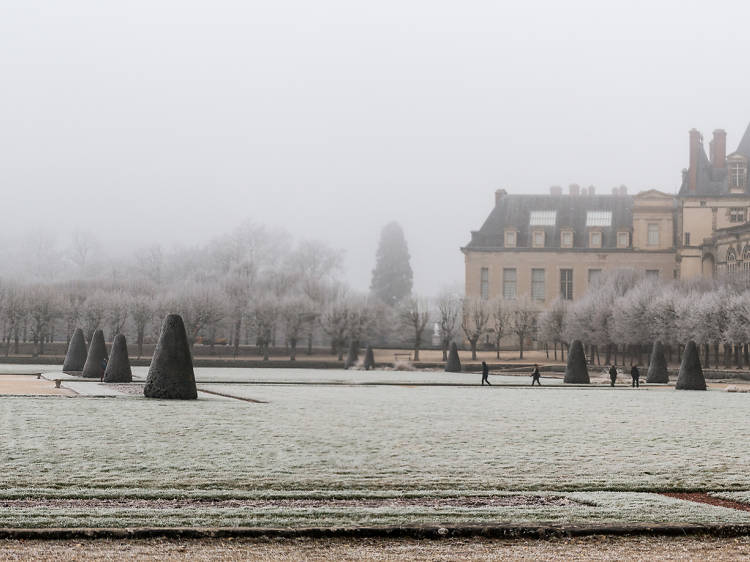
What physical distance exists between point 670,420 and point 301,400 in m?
10.2

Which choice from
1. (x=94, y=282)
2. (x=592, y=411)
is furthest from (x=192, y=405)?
(x=94, y=282)

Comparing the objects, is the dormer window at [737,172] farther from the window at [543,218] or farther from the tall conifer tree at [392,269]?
the tall conifer tree at [392,269]

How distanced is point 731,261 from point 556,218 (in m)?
21.5

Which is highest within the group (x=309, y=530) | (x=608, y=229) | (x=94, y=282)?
(x=608, y=229)

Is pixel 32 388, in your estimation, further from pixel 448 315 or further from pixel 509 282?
pixel 509 282

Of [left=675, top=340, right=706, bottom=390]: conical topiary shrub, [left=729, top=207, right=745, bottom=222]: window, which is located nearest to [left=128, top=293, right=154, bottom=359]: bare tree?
[left=675, top=340, right=706, bottom=390]: conical topiary shrub

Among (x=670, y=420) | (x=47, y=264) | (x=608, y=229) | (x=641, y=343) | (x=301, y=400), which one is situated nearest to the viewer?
(x=670, y=420)

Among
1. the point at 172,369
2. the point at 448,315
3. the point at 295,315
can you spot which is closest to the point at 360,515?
the point at 172,369

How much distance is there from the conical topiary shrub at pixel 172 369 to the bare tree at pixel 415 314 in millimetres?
50049

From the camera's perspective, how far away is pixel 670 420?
23.3 metres

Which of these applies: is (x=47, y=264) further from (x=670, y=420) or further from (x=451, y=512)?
(x=451, y=512)

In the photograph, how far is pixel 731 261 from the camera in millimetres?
78250

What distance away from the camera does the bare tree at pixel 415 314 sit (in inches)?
3118

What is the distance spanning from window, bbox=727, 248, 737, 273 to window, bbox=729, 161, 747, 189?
321 inches
